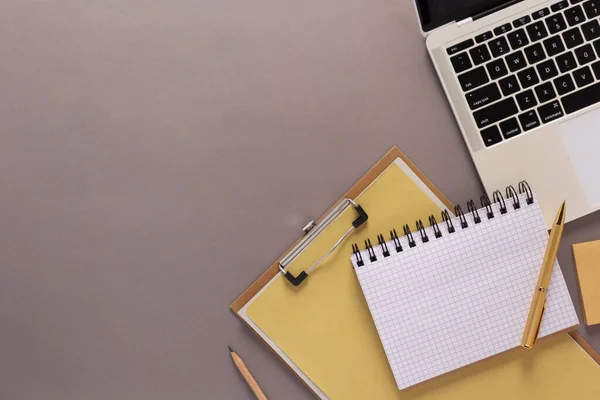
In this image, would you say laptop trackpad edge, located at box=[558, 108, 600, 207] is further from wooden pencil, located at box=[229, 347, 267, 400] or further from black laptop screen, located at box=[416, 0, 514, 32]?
wooden pencil, located at box=[229, 347, 267, 400]

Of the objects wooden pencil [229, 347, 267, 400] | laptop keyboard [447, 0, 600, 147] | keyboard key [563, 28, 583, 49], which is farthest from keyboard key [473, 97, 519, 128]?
wooden pencil [229, 347, 267, 400]

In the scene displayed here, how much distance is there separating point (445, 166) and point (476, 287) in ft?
0.55

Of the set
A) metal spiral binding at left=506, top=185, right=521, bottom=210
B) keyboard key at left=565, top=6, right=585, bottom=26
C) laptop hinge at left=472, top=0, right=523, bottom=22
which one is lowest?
metal spiral binding at left=506, top=185, right=521, bottom=210

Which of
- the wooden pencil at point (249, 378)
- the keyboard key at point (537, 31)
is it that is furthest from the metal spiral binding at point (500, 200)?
the wooden pencil at point (249, 378)

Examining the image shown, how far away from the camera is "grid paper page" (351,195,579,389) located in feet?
2.35

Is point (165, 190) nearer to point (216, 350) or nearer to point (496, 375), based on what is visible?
point (216, 350)

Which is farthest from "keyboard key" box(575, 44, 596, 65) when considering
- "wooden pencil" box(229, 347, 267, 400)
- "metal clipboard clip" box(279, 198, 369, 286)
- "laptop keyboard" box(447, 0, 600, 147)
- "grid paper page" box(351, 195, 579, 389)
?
"wooden pencil" box(229, 347, 267, 400)

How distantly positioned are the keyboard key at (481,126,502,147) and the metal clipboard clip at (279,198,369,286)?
18 centimetres

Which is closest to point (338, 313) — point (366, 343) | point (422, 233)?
point (366, 343)

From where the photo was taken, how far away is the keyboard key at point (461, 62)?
2.31ft

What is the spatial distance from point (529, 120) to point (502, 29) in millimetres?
123

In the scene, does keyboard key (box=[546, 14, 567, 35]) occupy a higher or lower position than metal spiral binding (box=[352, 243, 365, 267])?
higher

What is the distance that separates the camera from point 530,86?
698mm

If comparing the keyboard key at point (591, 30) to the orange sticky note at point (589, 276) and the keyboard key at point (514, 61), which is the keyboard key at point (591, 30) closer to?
the keyboard key at point (514, 61)
